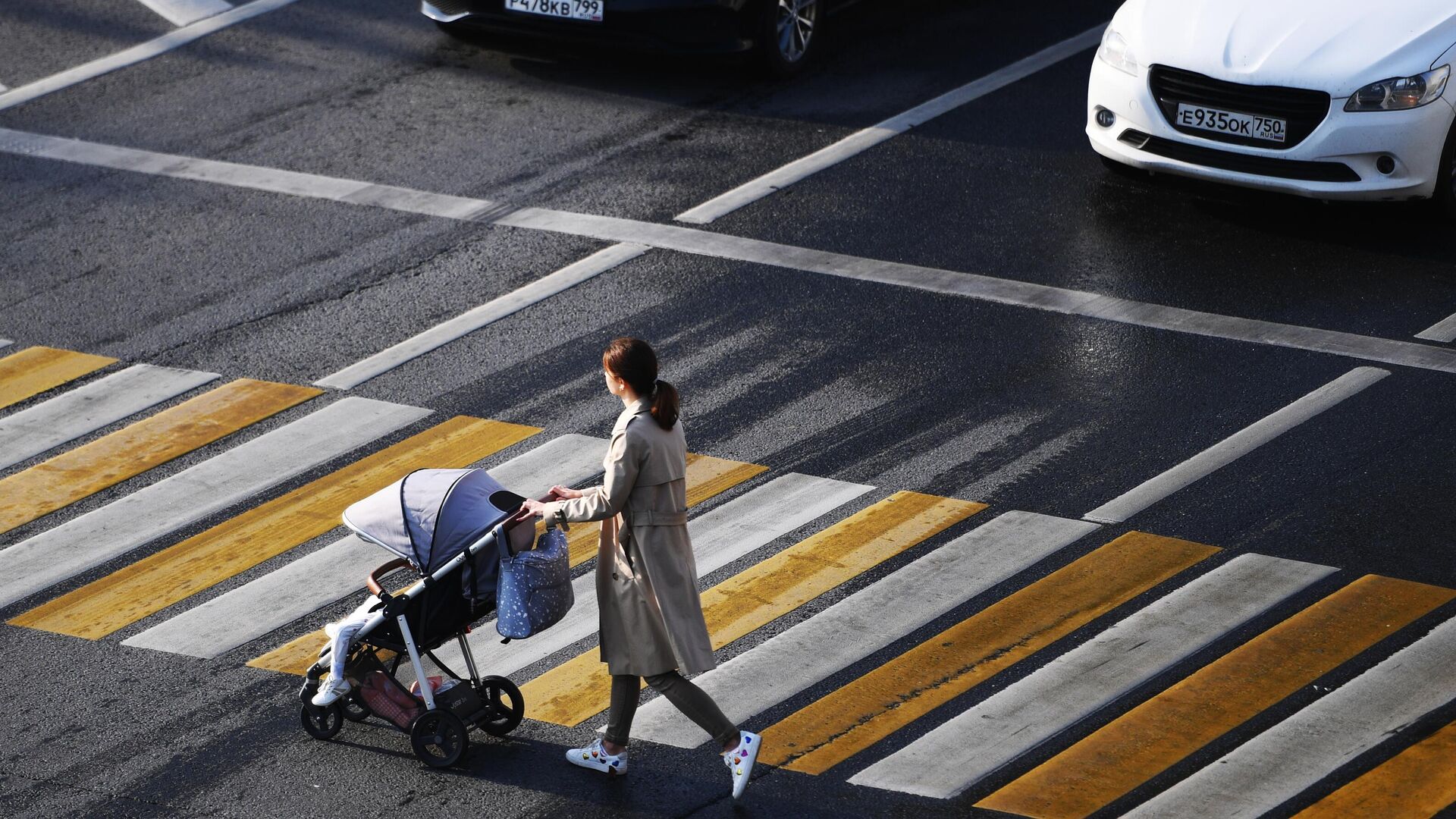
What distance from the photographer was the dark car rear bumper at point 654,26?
1356cm

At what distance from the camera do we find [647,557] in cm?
661

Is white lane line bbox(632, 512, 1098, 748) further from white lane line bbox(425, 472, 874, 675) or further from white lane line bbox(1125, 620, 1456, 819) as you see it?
white lane line bbox(1125, 620, 1456, 819)

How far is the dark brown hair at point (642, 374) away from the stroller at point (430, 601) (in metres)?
0.62

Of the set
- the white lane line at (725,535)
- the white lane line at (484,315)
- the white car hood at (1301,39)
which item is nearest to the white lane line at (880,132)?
the white lane line at (484,315)

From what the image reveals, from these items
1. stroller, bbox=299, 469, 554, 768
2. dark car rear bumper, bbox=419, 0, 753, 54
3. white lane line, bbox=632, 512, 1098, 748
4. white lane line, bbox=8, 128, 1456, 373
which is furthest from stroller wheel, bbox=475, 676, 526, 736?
dark car rear bumper, bbox=419, 0, 753, 54

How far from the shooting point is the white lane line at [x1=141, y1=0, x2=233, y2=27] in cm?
1527

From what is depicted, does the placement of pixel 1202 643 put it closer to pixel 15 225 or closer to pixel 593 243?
pixel 593 243

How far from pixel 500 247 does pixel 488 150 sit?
153cm

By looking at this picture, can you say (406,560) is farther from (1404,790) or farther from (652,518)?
(1404,790)

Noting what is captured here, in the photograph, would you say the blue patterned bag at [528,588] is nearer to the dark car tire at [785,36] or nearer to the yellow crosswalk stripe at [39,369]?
the yellow crosswalk stripe at [39,369]

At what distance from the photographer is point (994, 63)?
14359 mm

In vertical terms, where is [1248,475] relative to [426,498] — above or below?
below

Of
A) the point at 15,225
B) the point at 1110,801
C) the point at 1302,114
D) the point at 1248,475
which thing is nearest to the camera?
the point at 1110,801

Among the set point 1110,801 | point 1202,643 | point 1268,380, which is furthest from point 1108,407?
point 1110,801
